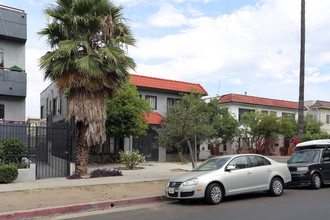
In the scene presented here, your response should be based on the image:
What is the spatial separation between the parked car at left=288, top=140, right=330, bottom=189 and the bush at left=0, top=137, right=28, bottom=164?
11.0 meters

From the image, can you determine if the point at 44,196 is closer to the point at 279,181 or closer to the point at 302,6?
the point at 279,181

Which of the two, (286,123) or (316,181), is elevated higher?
(286,123)

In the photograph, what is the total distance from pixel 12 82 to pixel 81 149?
6.14m

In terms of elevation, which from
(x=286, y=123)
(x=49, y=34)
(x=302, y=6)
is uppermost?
(x=302, y=6)

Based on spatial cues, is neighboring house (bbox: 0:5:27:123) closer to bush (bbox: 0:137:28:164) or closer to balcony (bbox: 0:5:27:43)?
balcony (bbox: 0:5:27:43)

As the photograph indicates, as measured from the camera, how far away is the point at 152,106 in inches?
1024

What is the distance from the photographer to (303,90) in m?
18.8

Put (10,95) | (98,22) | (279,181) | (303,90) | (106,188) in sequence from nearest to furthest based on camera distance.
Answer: (279,181), (106,188), (98,22), (10,95), (303,90)

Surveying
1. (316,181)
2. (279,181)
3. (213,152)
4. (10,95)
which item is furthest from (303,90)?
(10,95)

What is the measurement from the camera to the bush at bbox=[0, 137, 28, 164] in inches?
520

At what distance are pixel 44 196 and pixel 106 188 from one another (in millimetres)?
2271

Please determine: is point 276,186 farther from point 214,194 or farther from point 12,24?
point 12,24

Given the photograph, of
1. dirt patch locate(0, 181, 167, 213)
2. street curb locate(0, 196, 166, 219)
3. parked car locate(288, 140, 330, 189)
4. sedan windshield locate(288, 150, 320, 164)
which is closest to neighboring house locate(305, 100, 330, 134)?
parked car locate(288, 140, 330, 189)

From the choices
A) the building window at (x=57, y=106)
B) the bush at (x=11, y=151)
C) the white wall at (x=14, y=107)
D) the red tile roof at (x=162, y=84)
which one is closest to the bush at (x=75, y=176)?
the bush at (x=11, y=151)
